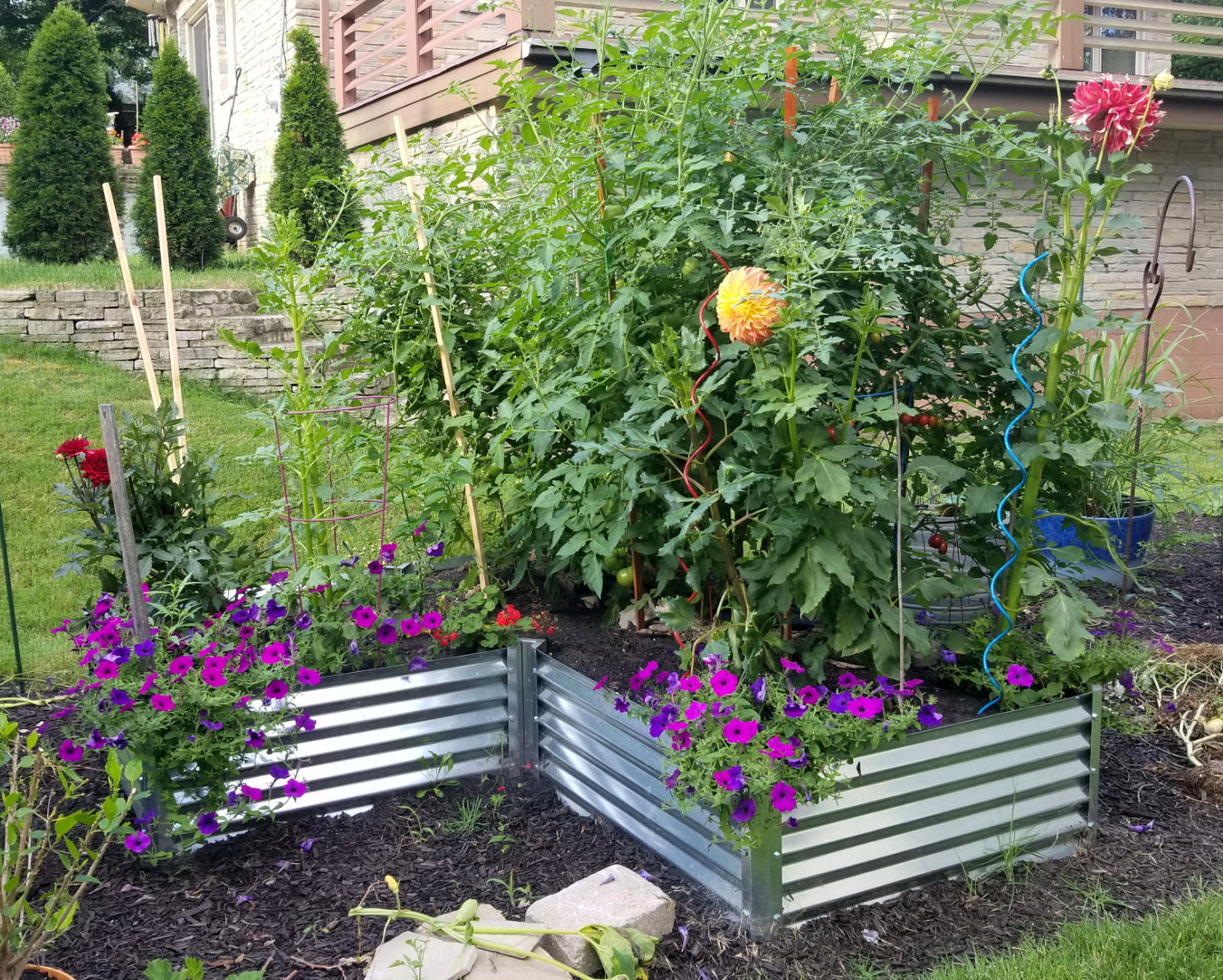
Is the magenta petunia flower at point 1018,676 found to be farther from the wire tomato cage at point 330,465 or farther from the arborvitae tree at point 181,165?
the arborvitae tree at point 181,165

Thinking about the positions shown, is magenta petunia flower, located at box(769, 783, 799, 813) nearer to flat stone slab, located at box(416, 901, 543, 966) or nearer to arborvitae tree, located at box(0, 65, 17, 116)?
flat stone slab, located at box(416, 901, 543, 966)

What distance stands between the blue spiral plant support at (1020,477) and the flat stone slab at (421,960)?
51.3 inches

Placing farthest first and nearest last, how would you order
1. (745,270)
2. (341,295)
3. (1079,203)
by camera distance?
1. (341,295)
2. (1079,203)
3. (745,270)

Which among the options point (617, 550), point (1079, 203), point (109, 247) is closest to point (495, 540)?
point (617, 550)

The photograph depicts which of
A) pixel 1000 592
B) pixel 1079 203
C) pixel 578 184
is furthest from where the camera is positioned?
pixel 1079 203

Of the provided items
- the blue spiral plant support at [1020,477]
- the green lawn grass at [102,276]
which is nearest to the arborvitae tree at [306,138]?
the green lawn grass at [102,276]

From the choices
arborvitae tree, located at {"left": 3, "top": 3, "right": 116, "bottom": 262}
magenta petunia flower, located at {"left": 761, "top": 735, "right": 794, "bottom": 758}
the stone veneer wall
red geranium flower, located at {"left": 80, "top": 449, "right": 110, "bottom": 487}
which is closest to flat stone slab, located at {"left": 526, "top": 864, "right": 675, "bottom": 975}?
magenta petunia flower, located at {"left": 761, "top": 735, "right": 794, "bottom": 758}

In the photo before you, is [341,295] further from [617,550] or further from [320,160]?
[617,550]

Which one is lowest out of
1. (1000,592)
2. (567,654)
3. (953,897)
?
(953,897)

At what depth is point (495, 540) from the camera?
3504mm

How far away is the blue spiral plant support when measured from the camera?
7.61ft

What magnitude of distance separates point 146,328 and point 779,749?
6561 mm

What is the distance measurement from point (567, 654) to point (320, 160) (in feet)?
25.2

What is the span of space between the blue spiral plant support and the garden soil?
1.54ft
